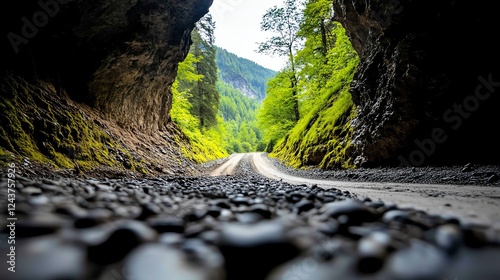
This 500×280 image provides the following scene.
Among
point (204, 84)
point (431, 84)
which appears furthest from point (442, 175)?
point (204, 84)

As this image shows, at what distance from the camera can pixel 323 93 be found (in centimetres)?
1753

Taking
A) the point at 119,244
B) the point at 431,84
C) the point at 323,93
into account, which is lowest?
the point at 119,244

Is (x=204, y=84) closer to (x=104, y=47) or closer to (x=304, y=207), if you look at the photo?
(x=104, y=47)

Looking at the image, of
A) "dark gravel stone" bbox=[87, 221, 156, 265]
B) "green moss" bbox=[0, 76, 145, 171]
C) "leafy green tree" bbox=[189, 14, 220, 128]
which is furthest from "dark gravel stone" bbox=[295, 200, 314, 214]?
"leafy green tree" bbox=[189, 14, 220, 128]

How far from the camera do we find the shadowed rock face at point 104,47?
5.71 meters

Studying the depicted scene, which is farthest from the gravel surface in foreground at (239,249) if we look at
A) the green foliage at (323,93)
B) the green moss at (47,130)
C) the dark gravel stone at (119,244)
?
the green foliage at (323,93)

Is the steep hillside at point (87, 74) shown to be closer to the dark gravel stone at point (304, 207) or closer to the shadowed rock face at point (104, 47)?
the shadowed rock face at point (104, 47)

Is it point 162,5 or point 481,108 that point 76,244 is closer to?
point 481,108

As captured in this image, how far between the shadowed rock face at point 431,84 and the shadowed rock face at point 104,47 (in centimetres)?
765

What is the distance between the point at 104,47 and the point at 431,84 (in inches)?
418

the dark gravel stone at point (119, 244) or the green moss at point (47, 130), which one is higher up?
the green moss at point (47, 130)

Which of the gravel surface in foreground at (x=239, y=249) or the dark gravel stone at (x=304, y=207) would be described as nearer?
the gravel surface in foreground at (x=239, y=249)

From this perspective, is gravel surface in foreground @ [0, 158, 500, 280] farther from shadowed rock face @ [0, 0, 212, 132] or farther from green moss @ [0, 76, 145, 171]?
shadowed rock face @ [0, 0, 212, 132]

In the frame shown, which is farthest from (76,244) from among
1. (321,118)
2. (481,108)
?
(321,118)
